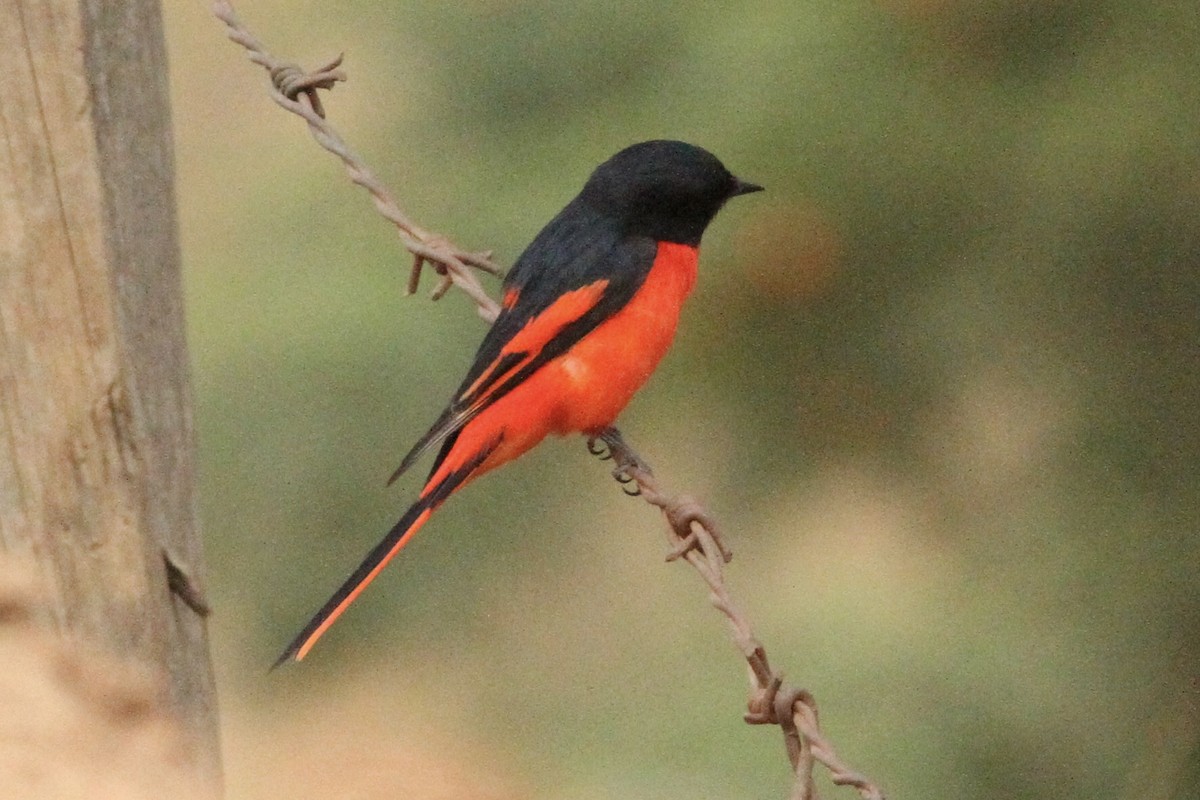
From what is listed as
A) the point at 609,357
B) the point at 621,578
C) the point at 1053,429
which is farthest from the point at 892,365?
the point at 609,357

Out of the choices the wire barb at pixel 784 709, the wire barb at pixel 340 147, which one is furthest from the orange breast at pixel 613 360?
the wire barb at pixel 784 709

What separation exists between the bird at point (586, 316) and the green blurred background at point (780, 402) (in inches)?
30.5

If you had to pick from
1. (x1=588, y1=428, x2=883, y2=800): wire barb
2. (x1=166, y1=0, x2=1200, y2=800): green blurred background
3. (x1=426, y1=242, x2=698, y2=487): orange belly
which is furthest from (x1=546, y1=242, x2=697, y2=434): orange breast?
(x1=166, y1=0, x2=1200, y2=800): green blurred background

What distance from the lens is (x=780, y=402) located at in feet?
12.5

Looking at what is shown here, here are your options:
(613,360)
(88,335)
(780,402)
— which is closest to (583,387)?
(613,360)

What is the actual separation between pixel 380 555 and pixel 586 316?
66 cm

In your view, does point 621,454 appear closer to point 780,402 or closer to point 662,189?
point 662,189

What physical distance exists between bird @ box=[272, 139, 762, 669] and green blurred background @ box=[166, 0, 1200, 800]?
2.55 ft

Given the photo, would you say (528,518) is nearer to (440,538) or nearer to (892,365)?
(440,538)

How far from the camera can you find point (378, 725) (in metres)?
4.41

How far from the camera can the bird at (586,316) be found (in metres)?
2.38

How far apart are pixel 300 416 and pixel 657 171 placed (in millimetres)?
1817

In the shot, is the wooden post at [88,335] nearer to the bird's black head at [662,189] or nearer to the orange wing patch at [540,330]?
the orange wing patch at [540,330]

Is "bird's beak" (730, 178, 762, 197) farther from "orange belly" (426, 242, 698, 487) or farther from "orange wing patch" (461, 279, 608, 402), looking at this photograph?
"orange wing patch" (461, 279, 608, 402)
